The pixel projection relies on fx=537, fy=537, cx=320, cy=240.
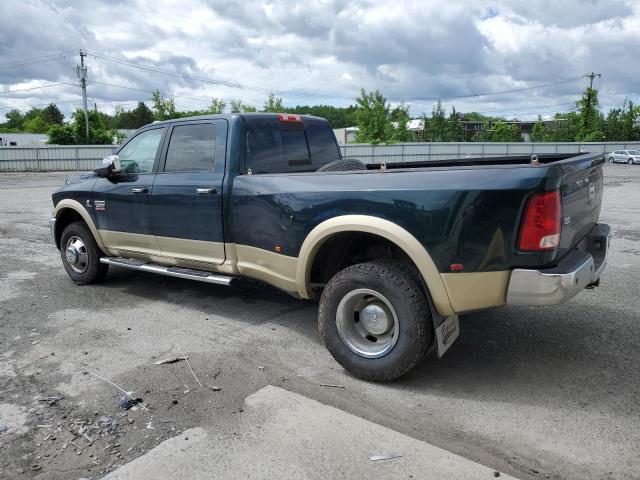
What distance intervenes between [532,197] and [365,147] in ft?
129

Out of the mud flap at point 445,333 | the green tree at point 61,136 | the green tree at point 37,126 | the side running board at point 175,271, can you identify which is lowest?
the mud flap at point 445,333

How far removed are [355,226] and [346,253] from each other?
53 centimetres

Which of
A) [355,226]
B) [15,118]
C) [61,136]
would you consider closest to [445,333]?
[355,226]

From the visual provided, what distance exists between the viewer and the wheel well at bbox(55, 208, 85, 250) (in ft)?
21.5

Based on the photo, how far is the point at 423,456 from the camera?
2842mm

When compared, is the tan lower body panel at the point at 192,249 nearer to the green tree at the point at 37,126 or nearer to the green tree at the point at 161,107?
the green tree at the point at 161,107

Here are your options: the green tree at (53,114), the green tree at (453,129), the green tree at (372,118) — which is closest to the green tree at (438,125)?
the green tree at (453,129)

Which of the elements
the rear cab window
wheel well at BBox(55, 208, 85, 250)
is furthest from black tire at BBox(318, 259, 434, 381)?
wheel well at BBox(55, 208, 85, 250)

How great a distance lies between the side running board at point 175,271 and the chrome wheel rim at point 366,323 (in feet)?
4.49

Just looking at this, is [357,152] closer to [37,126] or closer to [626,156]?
[626,156]

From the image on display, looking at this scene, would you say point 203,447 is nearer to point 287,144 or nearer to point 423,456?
point 423,456

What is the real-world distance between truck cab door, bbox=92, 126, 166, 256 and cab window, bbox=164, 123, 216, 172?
8.6 inches

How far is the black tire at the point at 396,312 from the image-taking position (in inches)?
139

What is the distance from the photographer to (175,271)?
5.22m
